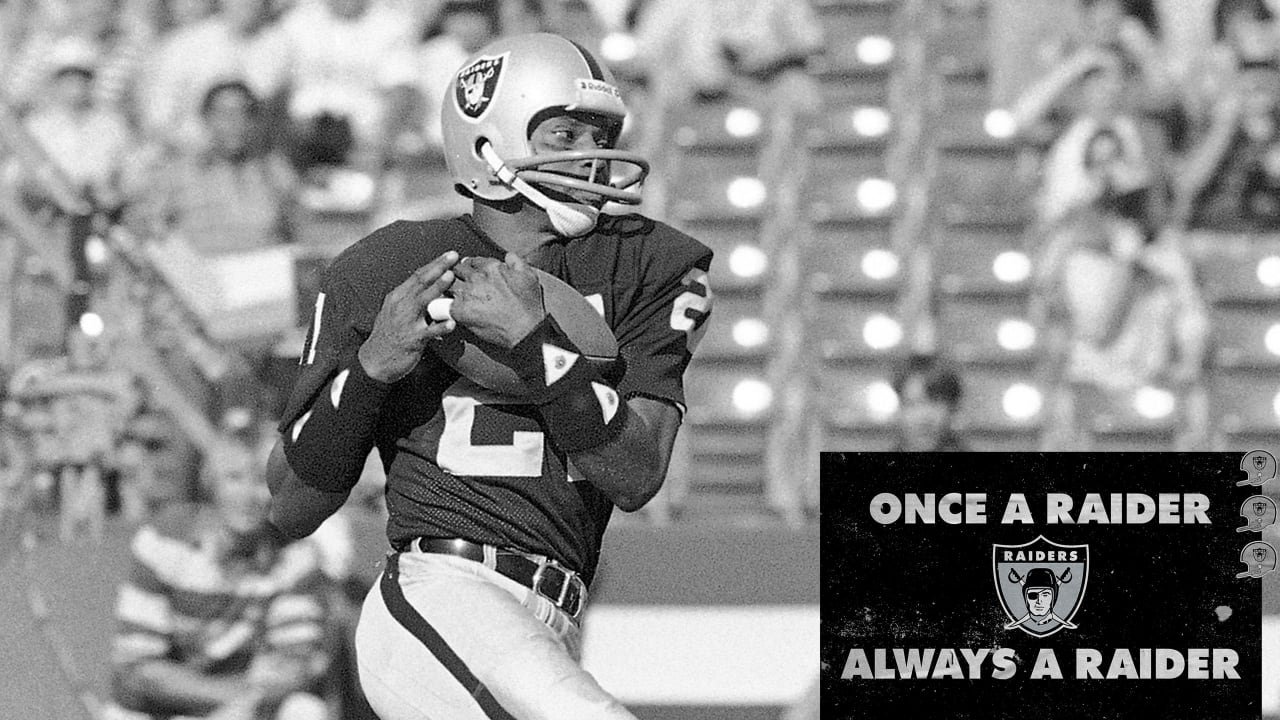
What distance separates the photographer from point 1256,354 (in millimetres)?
6359

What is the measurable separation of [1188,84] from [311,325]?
498cm

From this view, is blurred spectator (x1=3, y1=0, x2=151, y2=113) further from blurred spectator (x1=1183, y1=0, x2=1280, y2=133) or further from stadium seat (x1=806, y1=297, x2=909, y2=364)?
blurred spectator (x1=1183, y1=0, x2=1280, y2=133)

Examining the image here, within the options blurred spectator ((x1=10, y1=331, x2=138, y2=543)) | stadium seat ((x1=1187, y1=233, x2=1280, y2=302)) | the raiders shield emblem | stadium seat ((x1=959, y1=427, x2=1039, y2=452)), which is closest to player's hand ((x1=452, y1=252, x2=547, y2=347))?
the raiders shield emblem

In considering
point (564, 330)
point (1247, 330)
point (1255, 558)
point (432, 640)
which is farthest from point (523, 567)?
point (1247, 330)

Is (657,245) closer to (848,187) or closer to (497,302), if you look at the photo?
(497,302)

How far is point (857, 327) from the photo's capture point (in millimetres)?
6523

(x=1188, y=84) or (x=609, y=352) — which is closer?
(x=609, y=352)

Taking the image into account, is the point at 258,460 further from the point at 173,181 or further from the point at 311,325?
the point at 311,325

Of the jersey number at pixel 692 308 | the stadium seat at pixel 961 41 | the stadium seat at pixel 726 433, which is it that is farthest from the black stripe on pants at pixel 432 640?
the stadium seat at pixel 961 41

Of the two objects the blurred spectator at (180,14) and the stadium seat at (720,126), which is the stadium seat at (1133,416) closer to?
the stadium seat at (720,126)

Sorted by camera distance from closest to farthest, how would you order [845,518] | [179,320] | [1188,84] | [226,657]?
[845,518]
[226,657]
[179,320]
[1188,84]

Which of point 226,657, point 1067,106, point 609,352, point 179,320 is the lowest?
point 226,657

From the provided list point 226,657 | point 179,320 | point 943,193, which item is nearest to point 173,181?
point 179,320

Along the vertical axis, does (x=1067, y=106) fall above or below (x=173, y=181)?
above
